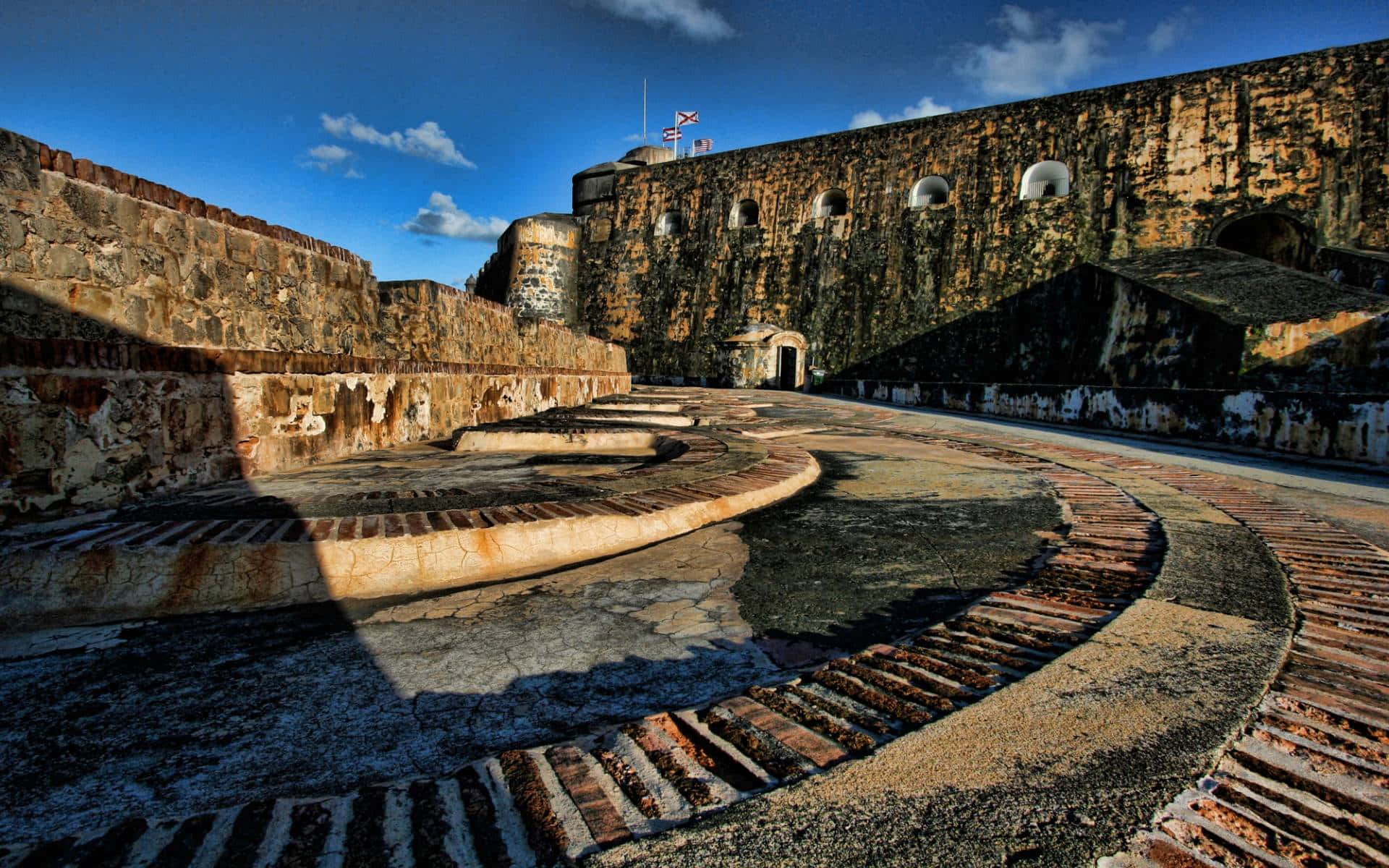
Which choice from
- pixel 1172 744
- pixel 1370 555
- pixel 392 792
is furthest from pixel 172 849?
pixel 1370 555

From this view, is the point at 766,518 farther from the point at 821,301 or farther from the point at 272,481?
the point at 821,301

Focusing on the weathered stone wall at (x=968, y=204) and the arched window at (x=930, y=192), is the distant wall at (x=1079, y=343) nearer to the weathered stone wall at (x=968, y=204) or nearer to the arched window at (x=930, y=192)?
the weathered stone wall at (x=968, y=204)

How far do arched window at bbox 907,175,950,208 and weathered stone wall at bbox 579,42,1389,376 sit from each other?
0.71ft

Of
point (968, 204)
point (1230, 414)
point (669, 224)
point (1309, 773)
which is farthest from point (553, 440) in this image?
point (669, 224)

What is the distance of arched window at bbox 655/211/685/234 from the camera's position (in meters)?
22.6

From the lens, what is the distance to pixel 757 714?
1193 millimetres

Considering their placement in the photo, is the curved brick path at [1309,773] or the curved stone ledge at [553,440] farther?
the curved stone ledge at [553,440]

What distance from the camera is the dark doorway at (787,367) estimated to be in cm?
1936

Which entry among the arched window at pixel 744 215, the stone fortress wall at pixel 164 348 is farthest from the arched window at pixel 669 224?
the stone fortress wall at pixel 164 348

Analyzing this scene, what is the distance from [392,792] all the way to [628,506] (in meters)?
1.58

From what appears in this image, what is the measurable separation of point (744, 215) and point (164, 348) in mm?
20342

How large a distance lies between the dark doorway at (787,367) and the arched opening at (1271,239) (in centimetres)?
990

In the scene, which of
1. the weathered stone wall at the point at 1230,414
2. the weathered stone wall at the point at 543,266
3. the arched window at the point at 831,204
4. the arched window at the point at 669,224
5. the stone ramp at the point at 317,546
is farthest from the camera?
the weathered stone wall at the point at 543,266

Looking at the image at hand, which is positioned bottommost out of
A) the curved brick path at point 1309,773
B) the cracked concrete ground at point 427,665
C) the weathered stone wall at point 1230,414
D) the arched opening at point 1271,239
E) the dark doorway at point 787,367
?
the cracked concrete ground at point 427,665
